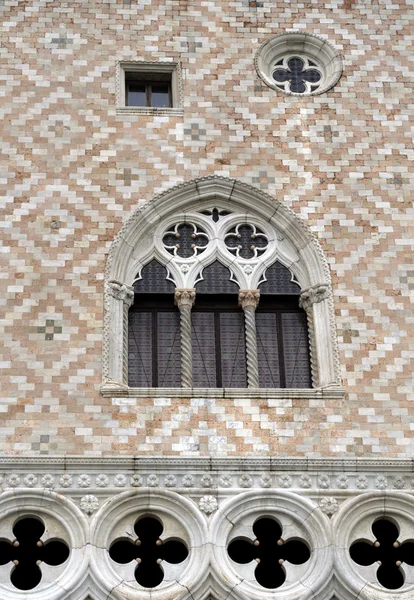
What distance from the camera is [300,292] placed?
1811 centimetres

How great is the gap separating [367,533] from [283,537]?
91 cm

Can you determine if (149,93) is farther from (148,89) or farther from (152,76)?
(152,76)

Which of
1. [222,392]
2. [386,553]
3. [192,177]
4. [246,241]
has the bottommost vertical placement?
[386,553]

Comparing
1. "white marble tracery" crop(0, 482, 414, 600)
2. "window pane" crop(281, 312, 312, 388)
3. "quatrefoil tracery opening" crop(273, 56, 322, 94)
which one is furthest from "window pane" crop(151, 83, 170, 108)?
"white marble tracery" crop(0, 482, 414, 600)

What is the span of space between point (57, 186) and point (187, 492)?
4.37 meters

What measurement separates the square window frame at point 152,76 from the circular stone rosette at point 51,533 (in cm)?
541

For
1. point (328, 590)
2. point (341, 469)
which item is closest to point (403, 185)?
point (341, 469)

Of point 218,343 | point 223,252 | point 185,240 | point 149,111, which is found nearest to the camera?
point 218,343

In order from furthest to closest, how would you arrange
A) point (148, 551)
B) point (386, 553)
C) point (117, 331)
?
point (117, 331)
point (386, 553)
point (148, 551)

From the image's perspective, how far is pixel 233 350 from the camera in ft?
58.3

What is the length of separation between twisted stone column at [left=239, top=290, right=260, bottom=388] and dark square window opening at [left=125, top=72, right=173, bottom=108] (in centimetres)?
309

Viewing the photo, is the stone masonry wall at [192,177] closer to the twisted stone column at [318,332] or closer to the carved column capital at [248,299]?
the twisted stone column at [318,332]

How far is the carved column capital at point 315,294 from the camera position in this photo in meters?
17.9

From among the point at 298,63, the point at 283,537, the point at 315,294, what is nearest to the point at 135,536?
the point at 283,537
